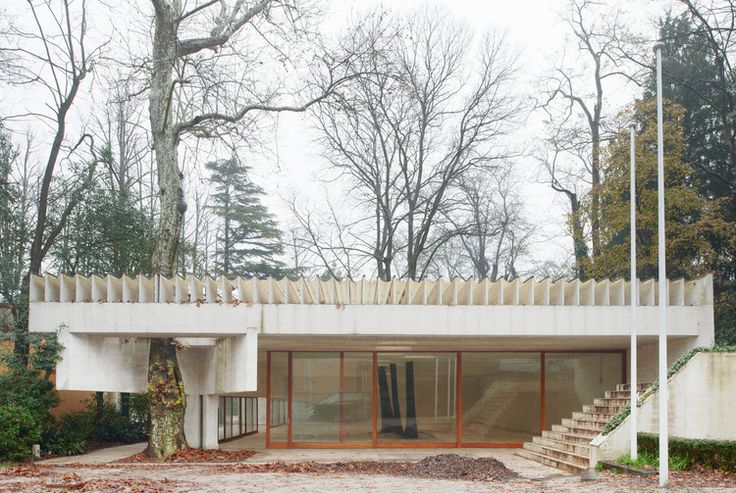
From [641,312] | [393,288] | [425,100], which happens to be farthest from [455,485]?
[425,100]

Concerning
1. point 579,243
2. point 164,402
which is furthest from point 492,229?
point 164,402

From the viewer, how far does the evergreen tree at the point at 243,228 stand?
4172 cm

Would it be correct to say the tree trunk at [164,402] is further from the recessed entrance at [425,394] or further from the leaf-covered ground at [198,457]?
the recessed entrance at [425,394]

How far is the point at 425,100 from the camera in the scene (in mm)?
26688

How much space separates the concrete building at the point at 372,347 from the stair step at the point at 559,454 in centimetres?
209

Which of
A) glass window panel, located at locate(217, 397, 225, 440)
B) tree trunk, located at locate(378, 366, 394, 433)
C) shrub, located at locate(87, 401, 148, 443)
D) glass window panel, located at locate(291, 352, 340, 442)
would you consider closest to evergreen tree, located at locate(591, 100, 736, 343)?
tree trunk, located at locate(378, 366, 394, 433)

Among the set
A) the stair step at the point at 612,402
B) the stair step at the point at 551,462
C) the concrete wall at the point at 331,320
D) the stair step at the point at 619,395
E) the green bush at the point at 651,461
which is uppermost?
the concrete wall at the point at 331,320

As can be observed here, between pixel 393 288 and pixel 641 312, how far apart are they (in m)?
5.19

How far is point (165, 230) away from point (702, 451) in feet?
38.1

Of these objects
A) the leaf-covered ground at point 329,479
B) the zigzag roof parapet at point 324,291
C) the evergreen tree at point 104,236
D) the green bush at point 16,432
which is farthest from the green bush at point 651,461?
the evergreen tree at point 104,236

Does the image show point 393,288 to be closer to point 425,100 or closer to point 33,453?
point 33,453

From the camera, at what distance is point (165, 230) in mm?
17578

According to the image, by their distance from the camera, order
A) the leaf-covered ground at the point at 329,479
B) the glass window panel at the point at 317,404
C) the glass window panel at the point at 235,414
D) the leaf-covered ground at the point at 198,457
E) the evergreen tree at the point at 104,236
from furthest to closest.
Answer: the evergreen tree at the point at 104,236, the glass window panel at the point at 235,414, the glass window panel at the point at 317,404, the leaf-covered ground at the point at 198,457, the leaf-covered ground at the point at 329,479

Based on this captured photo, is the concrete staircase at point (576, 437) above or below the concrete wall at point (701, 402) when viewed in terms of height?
below
